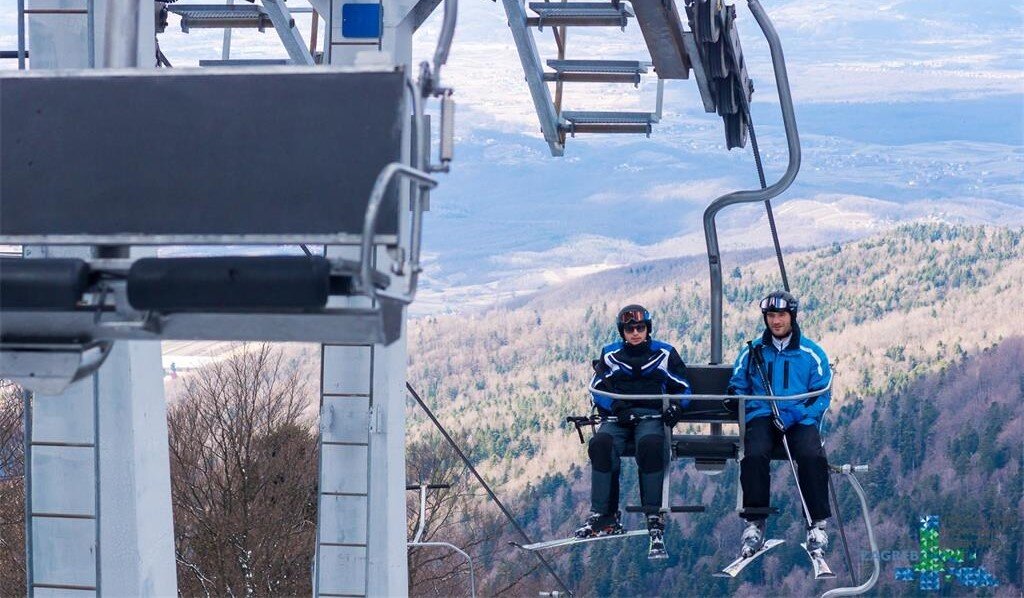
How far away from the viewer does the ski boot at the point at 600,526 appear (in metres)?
7.62

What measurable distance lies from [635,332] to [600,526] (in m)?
0.94

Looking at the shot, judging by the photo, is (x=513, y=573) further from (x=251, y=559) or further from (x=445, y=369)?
(x=445, y=369)

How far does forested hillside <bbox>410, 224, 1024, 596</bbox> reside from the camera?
231 feet

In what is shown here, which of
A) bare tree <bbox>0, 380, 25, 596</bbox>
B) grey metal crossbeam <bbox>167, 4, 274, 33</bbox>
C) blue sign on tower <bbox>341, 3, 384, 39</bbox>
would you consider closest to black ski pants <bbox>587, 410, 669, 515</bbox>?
blue sign on tower <bbox>341, 3, 384, 39</bbox>

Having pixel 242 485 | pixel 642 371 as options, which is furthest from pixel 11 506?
pixel 642 371

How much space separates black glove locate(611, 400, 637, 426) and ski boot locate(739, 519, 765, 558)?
755 millimetres

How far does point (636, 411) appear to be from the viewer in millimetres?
7832

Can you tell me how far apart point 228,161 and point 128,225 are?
1.05ft

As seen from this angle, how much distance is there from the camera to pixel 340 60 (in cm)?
696

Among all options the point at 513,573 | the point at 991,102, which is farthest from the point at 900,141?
the point at 513,573

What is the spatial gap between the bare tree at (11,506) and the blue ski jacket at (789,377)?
1931 centimetres

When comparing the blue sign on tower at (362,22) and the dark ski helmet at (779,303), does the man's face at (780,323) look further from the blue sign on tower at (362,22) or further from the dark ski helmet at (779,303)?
the blue sign on tower at (362,22)

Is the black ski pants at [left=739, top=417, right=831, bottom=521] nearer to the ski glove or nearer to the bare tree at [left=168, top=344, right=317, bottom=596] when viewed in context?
the ski glove

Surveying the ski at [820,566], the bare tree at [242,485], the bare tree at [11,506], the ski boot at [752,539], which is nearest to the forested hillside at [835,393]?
the bare tree at [242,485]
